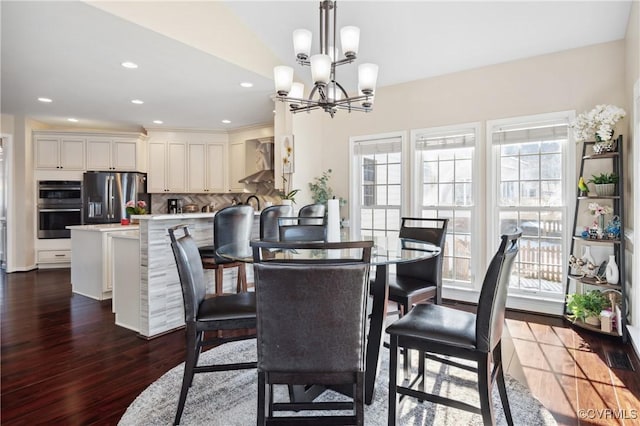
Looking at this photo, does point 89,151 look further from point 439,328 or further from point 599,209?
point 599,209

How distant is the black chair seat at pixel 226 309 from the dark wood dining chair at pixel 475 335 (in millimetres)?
753

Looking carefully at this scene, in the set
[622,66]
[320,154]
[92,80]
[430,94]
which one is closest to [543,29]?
[622,66]

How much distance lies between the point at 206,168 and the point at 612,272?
6382mm

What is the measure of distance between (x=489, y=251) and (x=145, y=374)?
355cm

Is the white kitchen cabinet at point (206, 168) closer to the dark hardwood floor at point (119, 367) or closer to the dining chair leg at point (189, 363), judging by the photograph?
the dark hardwood floor at point (119, 367)

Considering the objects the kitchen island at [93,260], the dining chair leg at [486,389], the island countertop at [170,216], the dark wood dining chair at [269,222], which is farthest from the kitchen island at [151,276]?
the dining chair leg at [486,389]

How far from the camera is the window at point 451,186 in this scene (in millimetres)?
4223

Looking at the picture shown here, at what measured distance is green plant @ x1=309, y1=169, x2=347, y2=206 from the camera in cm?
505

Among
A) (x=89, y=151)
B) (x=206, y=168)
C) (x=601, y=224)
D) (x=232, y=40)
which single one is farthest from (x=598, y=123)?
(x=89, y=151)

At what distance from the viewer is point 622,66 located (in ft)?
10.9

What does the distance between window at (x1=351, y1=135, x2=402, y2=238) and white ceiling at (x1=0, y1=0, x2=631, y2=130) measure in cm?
83

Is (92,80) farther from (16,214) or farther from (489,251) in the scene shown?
(489,251)

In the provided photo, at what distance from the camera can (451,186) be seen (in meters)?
4.34

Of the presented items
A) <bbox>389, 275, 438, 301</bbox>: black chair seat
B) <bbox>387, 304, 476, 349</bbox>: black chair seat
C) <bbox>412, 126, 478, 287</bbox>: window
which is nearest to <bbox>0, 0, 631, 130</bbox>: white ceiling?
<bbox>412, 126, 478, 287</bbox>: window
